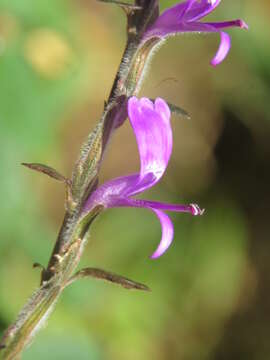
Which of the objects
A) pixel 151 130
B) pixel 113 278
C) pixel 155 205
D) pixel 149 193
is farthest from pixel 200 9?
pixel 149 193

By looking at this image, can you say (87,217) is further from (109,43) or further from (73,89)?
(109,43)

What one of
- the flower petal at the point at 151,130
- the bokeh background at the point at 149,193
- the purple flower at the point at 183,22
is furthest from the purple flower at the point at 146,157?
the bokeh background at the point at 149,193

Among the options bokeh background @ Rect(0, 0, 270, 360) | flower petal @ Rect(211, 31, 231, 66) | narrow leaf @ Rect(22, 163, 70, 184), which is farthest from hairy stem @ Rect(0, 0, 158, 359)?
bokeh background @ Rect(0, 0, 270, 360)

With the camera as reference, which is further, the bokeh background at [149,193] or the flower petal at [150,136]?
the bokeh background at [149,193]

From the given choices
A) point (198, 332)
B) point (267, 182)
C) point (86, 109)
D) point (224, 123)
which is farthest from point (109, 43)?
point (198, 332)

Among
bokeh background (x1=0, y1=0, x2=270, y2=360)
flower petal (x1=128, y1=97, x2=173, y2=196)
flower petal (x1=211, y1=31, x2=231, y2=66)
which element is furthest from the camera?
bokeh background (x1=0, y1=0, x2=270, y2=360)

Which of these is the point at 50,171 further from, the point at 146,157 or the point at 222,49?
the point at 222,49

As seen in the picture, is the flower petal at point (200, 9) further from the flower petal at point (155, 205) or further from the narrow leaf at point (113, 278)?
the narrow leaf at point (113, 278)

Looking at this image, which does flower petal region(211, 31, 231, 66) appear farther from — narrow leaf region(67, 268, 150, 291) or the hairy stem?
narrow leaf region(67, 268, 150, 291)
